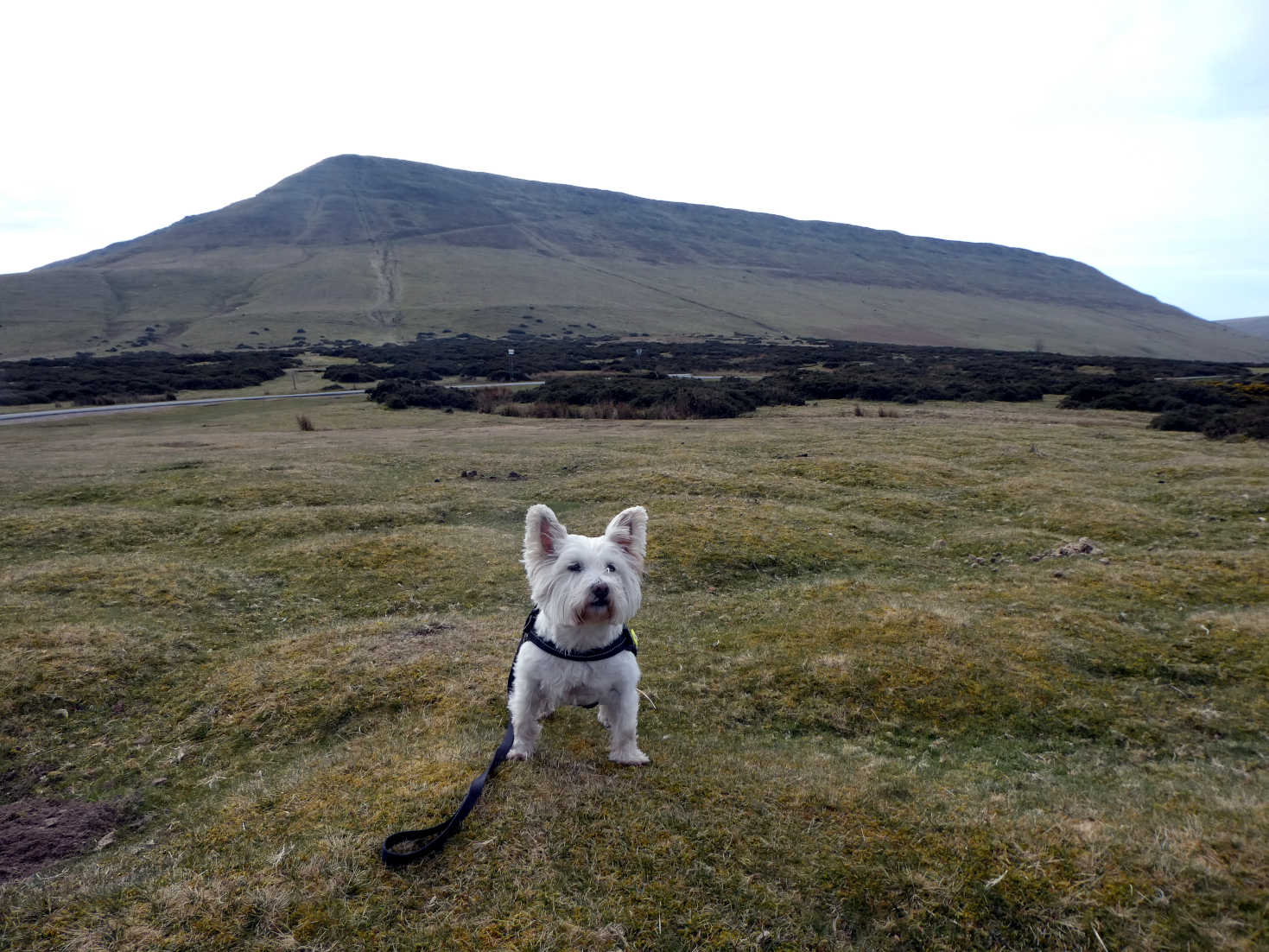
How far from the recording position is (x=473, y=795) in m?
4.81

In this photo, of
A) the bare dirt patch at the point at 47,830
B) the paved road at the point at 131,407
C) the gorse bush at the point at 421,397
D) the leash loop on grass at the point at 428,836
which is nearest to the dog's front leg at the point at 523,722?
the leash loop on grass at the point at 428,836

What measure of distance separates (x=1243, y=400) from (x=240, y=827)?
52.5 metres

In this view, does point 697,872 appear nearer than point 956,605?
Yes

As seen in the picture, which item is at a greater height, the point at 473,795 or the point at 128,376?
the point at 473,795

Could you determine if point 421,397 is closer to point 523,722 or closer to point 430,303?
point 523,722

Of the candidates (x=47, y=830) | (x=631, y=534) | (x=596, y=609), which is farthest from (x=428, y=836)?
(x=47, y=830)

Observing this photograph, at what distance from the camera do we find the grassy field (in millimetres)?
4121

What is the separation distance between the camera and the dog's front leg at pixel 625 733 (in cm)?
560

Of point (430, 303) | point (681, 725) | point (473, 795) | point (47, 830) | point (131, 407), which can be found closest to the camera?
point (473, 795)

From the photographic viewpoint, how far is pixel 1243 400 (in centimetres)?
4041

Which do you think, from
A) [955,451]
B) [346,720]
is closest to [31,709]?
[346,720]

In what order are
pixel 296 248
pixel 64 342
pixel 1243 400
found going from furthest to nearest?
pixel 296 248, pixel 64 342, pixel 1243 400

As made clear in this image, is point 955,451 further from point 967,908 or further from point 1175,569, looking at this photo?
point 967,908

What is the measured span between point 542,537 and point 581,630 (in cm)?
79
